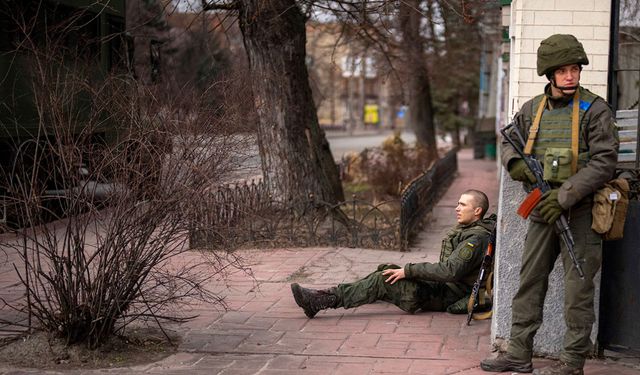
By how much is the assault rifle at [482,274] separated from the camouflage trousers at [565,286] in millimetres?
977

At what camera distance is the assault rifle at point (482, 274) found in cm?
603

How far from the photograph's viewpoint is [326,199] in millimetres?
11453

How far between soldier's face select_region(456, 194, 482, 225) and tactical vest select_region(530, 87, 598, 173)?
1582 millimetres

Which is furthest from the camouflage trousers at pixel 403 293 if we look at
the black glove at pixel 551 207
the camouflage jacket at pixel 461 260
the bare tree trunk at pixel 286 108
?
the bare tree trunk at pixel 286 108

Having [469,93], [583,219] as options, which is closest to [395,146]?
[583,219]

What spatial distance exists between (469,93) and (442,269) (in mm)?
42198

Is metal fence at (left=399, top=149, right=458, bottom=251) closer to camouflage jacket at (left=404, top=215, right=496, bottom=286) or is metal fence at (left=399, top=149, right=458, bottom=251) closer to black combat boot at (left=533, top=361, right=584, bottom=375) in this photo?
camouflage jacket at (left=404, top=215, right=496, bottom=286)

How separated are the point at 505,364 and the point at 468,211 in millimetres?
1550

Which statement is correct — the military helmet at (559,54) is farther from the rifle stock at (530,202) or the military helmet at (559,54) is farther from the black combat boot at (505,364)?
the black combat boot at (505,364)

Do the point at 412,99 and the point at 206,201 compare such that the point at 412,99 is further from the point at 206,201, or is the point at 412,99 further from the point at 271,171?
the point at 206,201

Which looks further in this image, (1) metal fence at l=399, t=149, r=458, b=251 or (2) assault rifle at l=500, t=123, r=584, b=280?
(1) metal fence at l=399, t=149, r=458, b=251

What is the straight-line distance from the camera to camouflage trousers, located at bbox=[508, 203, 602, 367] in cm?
479

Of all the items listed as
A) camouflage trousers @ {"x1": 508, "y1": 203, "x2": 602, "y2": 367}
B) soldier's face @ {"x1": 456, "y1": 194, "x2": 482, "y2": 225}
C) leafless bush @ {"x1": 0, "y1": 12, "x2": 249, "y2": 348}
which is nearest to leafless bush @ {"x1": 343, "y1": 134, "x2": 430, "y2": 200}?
soldier's face @ {"x1": 456, "y1": 194, "x2": 482, "y2": 225}

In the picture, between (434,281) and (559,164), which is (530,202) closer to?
(559,164)
